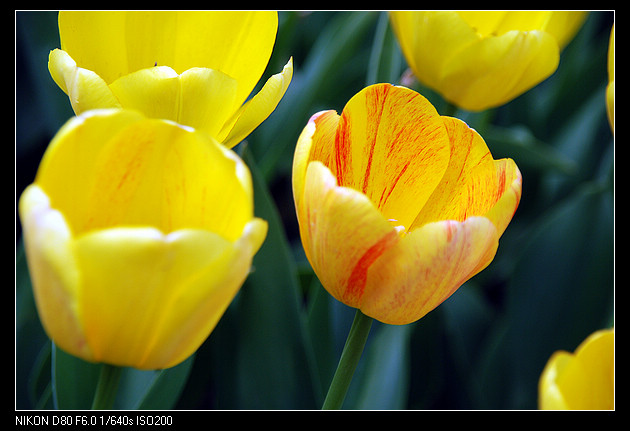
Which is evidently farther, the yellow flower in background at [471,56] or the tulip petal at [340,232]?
the yellow flower in background at [471,56]

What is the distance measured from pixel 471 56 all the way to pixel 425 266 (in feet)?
1.05

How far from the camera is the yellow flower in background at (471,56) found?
65 cm

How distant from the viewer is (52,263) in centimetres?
32

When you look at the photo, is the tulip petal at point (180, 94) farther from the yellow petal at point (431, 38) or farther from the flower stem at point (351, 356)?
the yellow petal at point (431, 38)

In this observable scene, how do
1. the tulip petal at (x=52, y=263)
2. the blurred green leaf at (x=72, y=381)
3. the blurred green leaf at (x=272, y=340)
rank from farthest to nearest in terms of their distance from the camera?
the blurred green leaf at (x=272, y=340) → the blurred green leaf at (x=72, y=381) → the tulip petal at (x=52, y=263)

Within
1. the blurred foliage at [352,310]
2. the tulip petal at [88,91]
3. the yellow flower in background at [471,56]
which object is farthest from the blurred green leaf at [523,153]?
the tulip petal at [88,91]

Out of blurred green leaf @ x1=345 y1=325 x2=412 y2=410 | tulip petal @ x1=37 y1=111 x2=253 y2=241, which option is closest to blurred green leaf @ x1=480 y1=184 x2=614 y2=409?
blurred green leaf @ x1=345 y1=325 x2=412 y2=410

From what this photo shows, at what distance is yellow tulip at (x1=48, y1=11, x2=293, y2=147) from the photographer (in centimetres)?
45

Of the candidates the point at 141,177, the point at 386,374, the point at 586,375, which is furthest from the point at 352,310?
the point at 141,177

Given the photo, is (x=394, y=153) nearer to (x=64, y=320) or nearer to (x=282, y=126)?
(x=64, y=320)

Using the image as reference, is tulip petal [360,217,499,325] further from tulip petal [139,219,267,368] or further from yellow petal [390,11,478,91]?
yellow petal [390,11,478,91]

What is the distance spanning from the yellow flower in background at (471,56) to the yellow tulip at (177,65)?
20 cm

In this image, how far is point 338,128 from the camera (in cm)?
47
